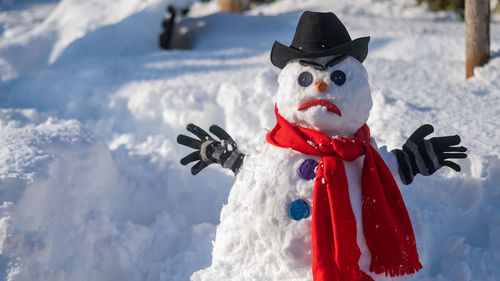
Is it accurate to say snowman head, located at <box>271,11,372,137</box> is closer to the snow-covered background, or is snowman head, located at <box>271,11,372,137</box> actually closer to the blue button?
the blue button

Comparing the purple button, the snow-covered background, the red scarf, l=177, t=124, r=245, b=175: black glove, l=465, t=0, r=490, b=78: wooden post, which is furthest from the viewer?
l=465, t=0, r=490, b=78: wooden post

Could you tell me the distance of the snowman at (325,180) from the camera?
1.99 metres

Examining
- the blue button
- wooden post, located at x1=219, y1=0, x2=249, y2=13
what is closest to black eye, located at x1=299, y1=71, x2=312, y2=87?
the blue button

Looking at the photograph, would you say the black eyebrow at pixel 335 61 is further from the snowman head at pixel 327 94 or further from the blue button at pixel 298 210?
the blue button at pixel 298 210

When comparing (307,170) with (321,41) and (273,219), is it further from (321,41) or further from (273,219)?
(321,41)

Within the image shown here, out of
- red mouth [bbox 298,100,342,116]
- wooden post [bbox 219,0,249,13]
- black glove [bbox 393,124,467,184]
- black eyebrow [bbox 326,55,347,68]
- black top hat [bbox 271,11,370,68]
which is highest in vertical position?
black top hat [bbox 271,11,370,68]

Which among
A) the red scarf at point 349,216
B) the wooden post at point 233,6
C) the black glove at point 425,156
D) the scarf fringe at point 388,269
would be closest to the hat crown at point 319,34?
the red scarf at point 349,216

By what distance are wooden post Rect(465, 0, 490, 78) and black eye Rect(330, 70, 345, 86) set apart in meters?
2.37

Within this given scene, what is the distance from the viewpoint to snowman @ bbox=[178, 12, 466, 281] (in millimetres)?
1986

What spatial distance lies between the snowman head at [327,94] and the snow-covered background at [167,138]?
2.14 feet

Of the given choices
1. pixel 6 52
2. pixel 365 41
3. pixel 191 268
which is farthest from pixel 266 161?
pixel 6 52

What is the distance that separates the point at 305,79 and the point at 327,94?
11cm

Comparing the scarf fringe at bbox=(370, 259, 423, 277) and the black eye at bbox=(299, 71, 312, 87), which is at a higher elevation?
the black eye at bbox=(299, 71, 312, 87)

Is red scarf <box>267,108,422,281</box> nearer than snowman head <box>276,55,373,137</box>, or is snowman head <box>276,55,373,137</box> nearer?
red scarf <box>267,108,422,281</box>
